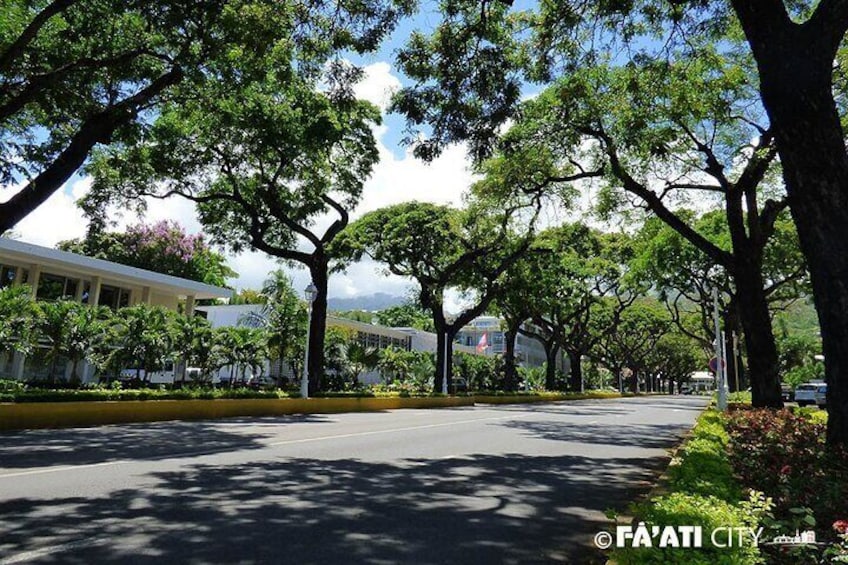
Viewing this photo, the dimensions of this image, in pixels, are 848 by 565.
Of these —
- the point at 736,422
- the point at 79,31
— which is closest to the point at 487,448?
the point at 736,422

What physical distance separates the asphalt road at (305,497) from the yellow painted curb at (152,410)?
1478 millimetres

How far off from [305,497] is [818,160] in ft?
23.2

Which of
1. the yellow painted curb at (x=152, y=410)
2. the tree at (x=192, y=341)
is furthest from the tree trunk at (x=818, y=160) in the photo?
the tree at (x=192, y=341)

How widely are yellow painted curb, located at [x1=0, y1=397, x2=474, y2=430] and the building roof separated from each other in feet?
39.8

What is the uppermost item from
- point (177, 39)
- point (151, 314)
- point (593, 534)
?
point (177, 39)

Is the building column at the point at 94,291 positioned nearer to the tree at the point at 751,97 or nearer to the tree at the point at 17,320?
the tree at the point at 17,320

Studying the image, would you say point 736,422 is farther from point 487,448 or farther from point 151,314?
point 151,314

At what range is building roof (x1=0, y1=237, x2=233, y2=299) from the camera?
80.2ft

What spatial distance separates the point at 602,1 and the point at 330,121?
919 cm

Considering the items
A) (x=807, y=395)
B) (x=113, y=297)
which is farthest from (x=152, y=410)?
(x=807, y=395)

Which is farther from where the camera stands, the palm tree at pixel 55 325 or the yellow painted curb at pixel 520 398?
the yellow painted curb at pixel 520 398

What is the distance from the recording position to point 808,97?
7035mm

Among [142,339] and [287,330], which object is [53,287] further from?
[287,330]

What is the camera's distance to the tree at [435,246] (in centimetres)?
2967
